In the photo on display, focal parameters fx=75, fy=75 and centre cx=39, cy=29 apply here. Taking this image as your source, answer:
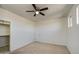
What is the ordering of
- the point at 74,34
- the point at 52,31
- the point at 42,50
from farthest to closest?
the point at 52,31 → the point at 42,50 → the point at 74,34

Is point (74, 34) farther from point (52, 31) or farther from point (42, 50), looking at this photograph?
point (52, 31)

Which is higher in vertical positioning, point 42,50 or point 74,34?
point 74,34

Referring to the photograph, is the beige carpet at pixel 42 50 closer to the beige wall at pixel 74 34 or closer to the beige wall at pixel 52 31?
the beige wall at pixel 74 34

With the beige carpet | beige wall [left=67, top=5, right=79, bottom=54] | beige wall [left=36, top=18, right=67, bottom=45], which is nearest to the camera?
beige wall [left=67, top=5, right=79, bottom=54]

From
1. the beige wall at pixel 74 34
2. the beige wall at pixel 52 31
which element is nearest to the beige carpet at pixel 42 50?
the beige wall at pixel 74 34

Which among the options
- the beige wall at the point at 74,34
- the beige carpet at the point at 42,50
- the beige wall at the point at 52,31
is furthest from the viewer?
the beige wall at the point at 52,31

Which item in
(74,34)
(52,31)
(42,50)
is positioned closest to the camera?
(74,34)

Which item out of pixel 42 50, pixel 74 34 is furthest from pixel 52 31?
pixel 74 34

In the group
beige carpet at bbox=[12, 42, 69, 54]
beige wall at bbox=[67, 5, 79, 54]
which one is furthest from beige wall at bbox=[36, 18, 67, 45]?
beige wall at bbox=[67, 5, 79, 54]

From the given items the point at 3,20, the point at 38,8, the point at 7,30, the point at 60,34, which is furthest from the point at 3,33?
the point at 60,34

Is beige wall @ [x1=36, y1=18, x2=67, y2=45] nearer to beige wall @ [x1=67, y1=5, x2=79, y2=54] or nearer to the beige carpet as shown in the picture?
the beige carpet
